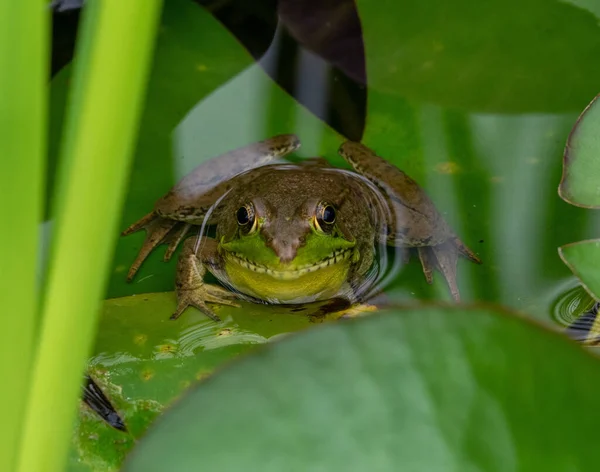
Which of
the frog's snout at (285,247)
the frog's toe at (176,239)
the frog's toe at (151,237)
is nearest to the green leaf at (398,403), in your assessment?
the frog's snout at (285,247)

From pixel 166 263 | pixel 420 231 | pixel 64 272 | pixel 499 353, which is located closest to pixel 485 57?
pixel 420 231

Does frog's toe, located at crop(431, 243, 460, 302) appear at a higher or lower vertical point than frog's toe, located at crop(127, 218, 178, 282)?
higher

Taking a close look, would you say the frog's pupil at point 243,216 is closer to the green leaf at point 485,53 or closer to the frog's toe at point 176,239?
the frog's toe at point 176,239

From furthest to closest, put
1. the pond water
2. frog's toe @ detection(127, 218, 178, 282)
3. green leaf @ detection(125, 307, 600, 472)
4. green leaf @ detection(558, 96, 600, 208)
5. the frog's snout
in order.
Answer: frog's toe @ detection(127, 218, 178, 282), the pond water, the frog's snout, green leaf @ detection(558, 96, 600, 208), green leaf @ detection(125, 307, 600, 472)

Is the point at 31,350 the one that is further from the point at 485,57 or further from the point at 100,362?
the point at 485,57

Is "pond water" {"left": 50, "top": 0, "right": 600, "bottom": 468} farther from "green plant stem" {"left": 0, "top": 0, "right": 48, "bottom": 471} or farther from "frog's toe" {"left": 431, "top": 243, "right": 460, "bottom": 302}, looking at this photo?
"green plant stem" {"left": 0, "top": 0, "right": 48, "bottom": 471}

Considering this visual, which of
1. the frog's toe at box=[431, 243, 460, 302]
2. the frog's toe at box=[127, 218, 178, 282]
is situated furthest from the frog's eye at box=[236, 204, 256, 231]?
the frog's toe at box=[431, 243, 460, 302]
